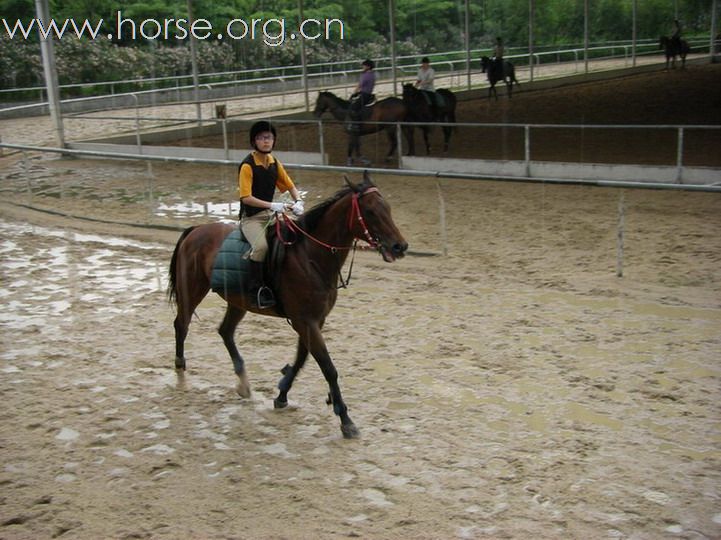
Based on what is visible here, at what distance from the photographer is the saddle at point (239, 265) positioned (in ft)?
19.9

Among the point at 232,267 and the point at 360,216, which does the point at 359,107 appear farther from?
A: the point at 360,216

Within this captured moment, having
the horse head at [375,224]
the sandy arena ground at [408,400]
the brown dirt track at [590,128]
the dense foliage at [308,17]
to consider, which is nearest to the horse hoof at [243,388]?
the sandy arena ground at [408,400]

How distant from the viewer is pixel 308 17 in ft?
63.5

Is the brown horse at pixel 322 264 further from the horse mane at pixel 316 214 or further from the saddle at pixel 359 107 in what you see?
the saddle at pixel 359 107

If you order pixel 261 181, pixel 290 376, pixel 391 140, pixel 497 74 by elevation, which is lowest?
pixel 290 376

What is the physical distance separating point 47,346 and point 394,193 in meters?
7.91

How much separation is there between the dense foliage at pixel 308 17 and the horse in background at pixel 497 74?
84 centimetres

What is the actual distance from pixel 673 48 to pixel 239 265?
22.8m

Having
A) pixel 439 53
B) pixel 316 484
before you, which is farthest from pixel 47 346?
pixel 439 53

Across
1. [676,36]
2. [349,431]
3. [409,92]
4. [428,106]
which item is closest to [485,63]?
[428,106]

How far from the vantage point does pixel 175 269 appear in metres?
7.05

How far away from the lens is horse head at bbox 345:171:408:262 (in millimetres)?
5562

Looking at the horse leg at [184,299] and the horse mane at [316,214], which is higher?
the horse mane at [316,214]

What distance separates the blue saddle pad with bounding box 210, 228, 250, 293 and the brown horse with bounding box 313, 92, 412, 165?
11.5 meters
